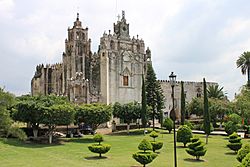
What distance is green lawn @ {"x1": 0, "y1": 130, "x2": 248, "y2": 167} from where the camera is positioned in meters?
25.2

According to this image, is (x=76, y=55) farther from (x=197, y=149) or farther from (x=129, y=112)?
(x=197, y=149)

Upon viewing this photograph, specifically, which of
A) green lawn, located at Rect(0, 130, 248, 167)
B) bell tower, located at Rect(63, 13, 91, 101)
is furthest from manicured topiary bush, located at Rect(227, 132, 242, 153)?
bell tower, located at Rect(63, 13, 91, 101)

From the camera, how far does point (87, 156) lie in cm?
2850

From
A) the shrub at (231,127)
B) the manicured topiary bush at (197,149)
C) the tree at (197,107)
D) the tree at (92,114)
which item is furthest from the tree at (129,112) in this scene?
the manicured topiary bush at (197,149)

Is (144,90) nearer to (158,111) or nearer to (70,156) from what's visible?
(158,111)

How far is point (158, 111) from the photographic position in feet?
168

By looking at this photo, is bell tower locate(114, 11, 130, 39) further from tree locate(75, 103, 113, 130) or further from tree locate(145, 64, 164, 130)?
tree locate(75, 103, 113, 130)

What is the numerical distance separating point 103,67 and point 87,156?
29.2 m

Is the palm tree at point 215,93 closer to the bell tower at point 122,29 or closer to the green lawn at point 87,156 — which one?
the bell tower at point 122,29

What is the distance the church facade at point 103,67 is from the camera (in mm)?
55719

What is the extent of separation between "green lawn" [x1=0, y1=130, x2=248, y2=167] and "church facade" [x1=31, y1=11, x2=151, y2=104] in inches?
757

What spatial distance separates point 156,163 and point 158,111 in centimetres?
2581

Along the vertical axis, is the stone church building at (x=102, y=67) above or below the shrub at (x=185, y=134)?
above

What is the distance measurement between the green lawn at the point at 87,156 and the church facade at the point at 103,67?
63.1ft
